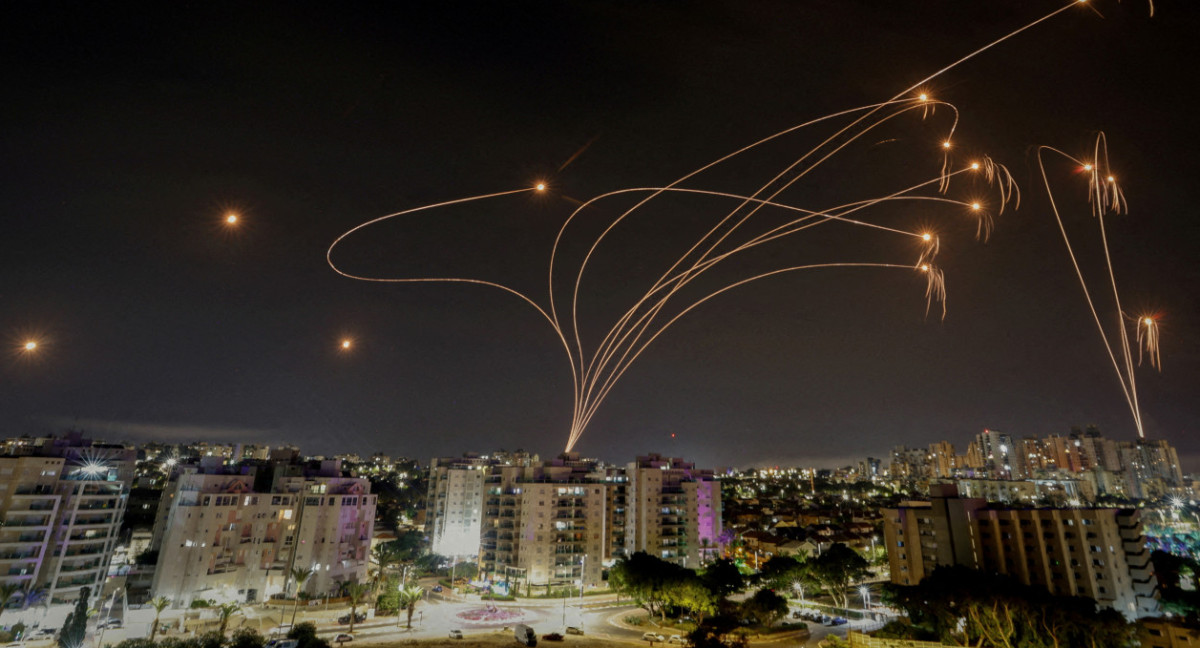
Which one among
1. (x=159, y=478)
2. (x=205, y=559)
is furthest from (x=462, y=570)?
(x=159, y=478)

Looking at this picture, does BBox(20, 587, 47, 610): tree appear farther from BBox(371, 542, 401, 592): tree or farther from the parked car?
the parked car

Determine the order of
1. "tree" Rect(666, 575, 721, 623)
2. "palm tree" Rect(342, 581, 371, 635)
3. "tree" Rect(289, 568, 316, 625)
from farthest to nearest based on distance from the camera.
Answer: "tree" Rect(666, 575, 721, 623) < "tree" Rect(289, 568, 316, 625) < "palm tree" Rect(342, 581, 371, 635)

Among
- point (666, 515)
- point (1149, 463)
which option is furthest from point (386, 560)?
point (1149, 463)

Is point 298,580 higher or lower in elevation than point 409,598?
higher

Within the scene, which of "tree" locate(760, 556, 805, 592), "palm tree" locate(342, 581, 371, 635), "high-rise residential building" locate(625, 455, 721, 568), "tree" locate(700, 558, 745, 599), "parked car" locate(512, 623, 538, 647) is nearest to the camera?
"parked car" locate(512, 623, 538, 647)

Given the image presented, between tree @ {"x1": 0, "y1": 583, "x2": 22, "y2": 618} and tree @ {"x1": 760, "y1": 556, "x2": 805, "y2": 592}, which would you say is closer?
tree @ {"x1": 0, "y1": 583, "x2": 22, "y2": 618}

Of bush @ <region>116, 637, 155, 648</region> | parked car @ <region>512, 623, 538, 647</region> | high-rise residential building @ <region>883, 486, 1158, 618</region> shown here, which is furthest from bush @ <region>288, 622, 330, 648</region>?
high-rise residential building @ <region>883, 486, 1158, 618</region>

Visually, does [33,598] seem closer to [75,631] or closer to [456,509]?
[75,631]

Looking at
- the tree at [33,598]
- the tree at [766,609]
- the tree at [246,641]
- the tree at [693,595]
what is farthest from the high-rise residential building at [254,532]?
the tree at [766,609]
